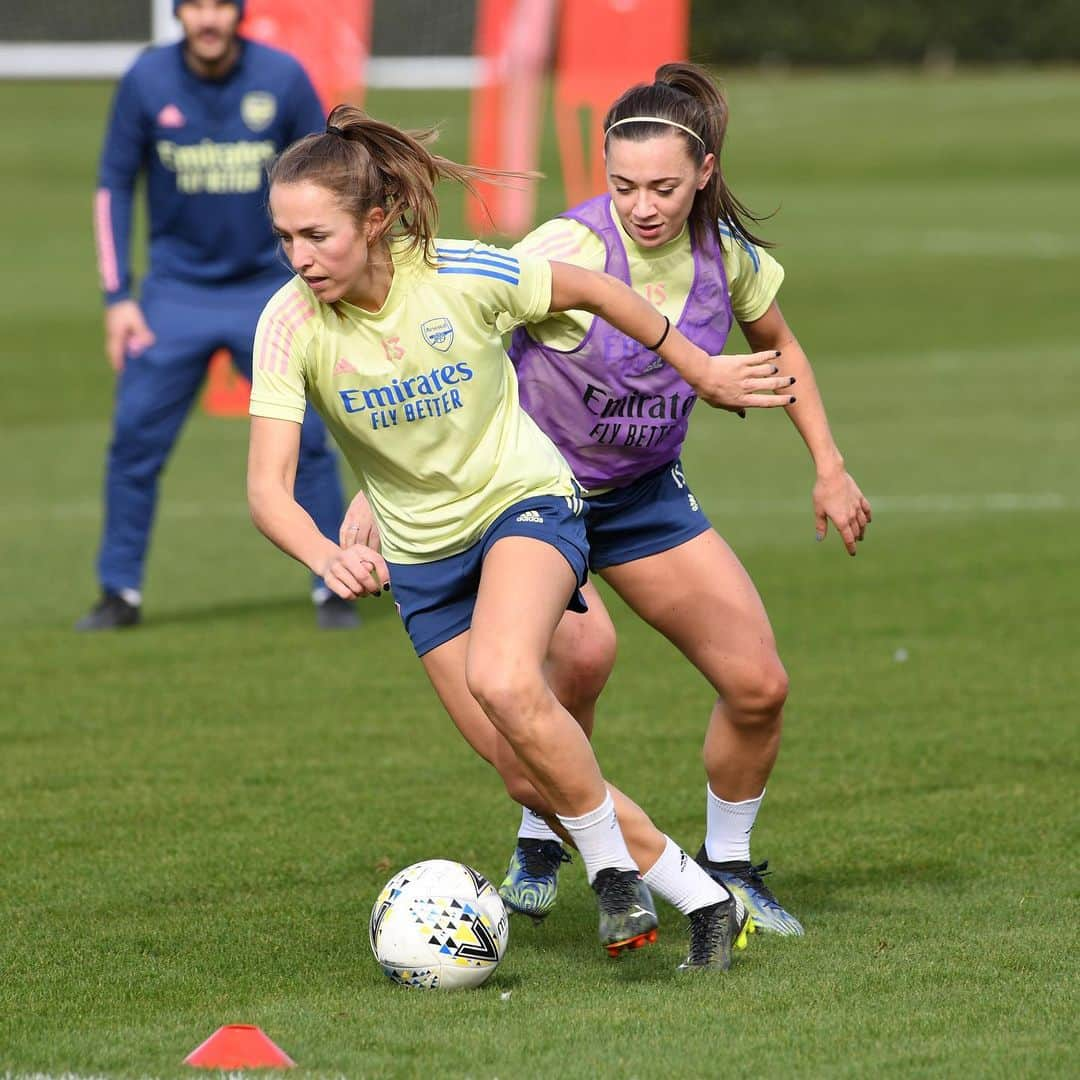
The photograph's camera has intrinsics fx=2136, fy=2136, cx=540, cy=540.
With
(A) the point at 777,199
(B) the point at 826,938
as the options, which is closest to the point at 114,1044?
(B) the point at 826,938

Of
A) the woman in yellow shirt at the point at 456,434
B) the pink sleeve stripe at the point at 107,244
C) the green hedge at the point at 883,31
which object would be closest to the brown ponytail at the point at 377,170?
the woman in yellow shirt at the point at 456,434

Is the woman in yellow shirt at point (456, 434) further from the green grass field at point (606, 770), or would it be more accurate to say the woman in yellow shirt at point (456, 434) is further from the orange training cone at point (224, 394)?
the orange training cone at point (224, 394)

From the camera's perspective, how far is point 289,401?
5043 millimetres

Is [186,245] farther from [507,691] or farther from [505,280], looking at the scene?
[507,691]

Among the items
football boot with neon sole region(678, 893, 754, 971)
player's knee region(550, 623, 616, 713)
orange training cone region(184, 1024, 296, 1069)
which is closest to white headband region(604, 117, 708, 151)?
player's knee region(550, 623, 616, 713)

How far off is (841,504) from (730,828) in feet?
3.14

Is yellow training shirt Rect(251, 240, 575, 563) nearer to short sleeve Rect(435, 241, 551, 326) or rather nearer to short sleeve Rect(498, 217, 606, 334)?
short sleeve Rect(435, 241, 551, 326)

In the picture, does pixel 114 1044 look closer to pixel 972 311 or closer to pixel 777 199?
pixel 972 311

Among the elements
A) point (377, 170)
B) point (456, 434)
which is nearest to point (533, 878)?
point (456, 434)

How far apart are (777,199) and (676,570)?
3185cm

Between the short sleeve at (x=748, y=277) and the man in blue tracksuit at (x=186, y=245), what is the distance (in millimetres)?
4578

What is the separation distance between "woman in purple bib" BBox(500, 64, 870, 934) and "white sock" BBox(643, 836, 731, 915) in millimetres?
425

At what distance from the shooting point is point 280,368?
16.6ft

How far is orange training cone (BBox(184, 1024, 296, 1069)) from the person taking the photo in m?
4.43
